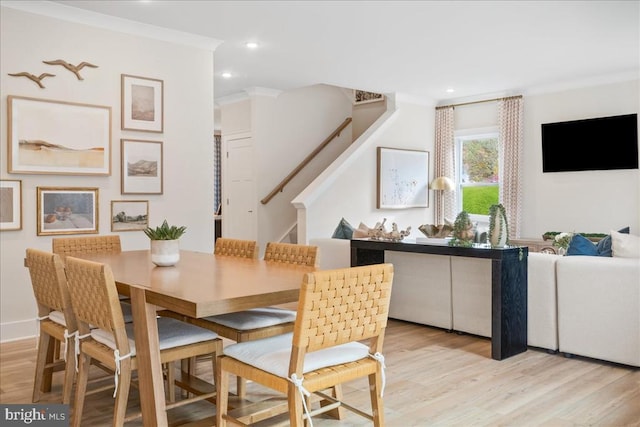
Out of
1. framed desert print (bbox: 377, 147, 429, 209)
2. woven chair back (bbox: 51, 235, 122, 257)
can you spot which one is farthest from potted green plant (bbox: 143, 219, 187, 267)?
framed desert print (bbox: 377, 147, 429, 209)

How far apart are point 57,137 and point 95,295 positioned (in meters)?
2.72

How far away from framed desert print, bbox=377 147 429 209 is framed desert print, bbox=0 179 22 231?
519 centimetres

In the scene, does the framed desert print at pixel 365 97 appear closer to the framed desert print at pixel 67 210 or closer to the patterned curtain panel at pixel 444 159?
the patterned curtain panel at pixel 444 159

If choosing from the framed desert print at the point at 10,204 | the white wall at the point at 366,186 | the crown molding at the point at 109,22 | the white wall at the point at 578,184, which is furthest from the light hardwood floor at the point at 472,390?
the white wall at the point at 578,184

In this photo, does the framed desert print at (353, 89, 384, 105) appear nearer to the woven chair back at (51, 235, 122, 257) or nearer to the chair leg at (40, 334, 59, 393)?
the woven chair back at (51, 235, 122, 257)

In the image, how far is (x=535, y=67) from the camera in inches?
264

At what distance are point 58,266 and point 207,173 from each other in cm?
301

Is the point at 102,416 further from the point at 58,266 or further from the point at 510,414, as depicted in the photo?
Result: the point at 510,414

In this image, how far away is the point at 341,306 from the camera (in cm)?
206

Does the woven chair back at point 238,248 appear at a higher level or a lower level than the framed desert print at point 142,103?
lower

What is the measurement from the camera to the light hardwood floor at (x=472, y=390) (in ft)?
9.23

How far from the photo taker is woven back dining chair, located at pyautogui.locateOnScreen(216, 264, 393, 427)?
1.98 meters

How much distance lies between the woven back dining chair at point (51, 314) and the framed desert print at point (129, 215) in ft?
6.41

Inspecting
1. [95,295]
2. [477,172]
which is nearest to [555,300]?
[95,295]
